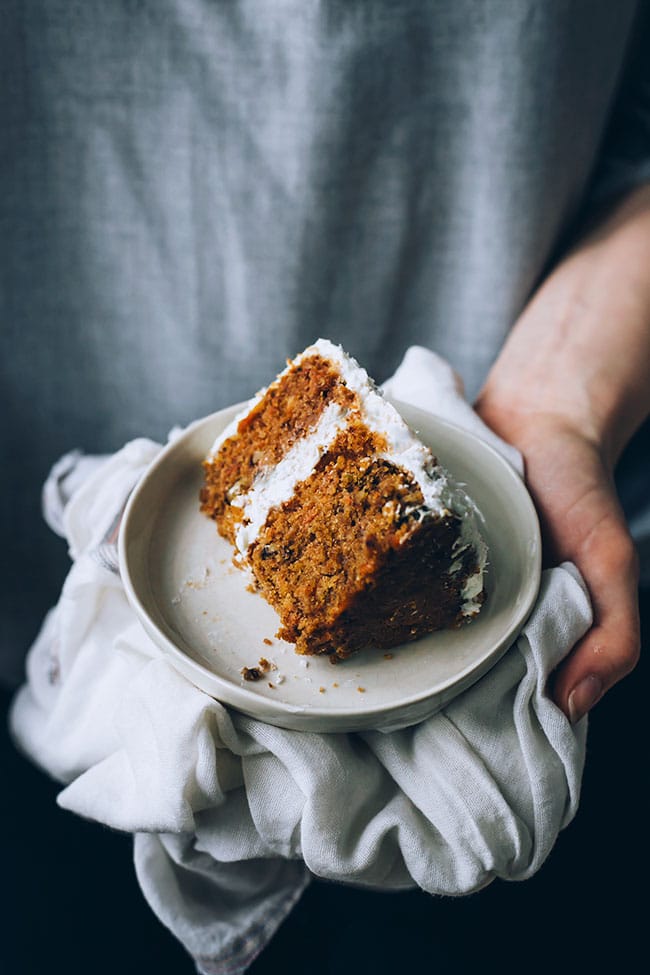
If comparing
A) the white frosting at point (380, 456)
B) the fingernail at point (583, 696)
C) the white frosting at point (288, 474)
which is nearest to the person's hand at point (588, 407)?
the fingernail at point (583, 696)

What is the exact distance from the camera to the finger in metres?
0.82

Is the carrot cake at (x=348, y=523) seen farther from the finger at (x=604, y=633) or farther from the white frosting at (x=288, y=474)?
the finger at (x=604, y=633)

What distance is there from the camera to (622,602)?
2.82ft

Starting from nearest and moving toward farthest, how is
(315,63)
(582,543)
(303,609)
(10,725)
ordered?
(303,609)
(582,543)
(315,63)
(10,725)

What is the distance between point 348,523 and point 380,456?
7 cm

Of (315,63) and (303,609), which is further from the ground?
(315,63)

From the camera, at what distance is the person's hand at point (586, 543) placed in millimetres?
829

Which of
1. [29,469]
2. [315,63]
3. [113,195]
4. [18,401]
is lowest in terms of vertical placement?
[29,469]

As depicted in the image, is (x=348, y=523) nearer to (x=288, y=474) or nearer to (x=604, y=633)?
(x=288, y=474)

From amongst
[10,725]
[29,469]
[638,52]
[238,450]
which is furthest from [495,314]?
[10,725]

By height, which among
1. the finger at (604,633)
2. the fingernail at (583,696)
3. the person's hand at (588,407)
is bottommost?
the fingernail at (583,696)

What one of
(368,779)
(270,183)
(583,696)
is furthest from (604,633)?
(270,183)

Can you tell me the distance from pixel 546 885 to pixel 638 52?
1.17 m

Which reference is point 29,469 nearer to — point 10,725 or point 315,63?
point 10,725
